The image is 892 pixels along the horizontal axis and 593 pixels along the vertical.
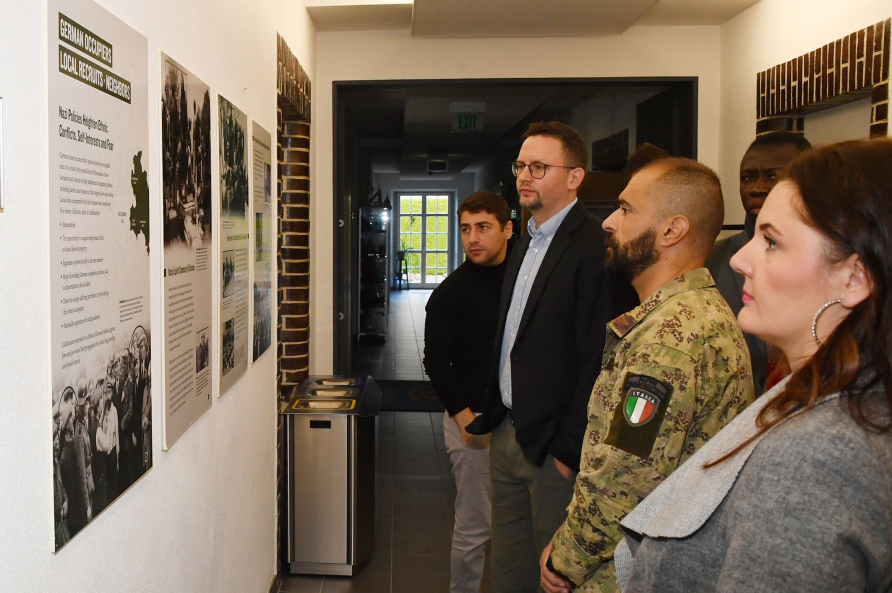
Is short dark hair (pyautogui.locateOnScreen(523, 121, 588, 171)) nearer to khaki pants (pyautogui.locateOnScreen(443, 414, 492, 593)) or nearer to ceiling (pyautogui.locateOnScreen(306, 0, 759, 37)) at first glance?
khaki pants (pyautogui.locateOnScreen(443, 414, 492, 593))

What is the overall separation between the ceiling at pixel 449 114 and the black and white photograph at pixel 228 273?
2673 millimetres

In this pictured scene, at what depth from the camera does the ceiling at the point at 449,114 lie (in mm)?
4605

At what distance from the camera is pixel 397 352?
9453mm

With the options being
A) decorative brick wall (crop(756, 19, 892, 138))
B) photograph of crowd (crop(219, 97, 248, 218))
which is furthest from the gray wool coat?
decorative brick wall (crop(756, 19, 892, 138))

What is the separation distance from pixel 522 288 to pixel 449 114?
5293 millimetres

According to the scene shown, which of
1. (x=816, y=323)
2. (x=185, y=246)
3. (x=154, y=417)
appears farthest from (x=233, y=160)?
(x=816, y=323)

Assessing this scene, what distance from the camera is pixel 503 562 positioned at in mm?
2303

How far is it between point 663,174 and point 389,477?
136 inches

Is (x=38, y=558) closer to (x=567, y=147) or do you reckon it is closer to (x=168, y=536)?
(x=168, y=536)

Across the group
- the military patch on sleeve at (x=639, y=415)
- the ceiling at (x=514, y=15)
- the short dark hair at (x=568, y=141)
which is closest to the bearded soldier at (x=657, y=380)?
the military patch on sleeve at (x=639, y=415)

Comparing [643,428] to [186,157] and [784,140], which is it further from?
[784,140]

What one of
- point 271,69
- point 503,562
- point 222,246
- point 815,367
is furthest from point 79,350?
point 271,69

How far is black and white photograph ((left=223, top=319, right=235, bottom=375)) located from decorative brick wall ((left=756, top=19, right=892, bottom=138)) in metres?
2.38

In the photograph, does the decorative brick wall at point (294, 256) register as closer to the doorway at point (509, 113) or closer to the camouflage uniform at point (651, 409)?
the doorway at point (509, 113)
